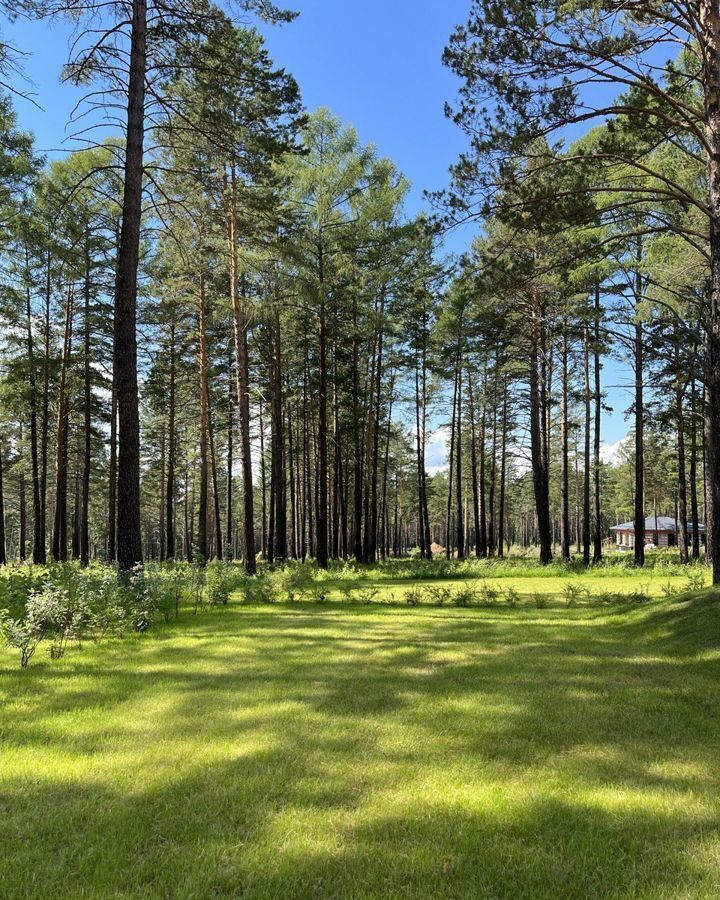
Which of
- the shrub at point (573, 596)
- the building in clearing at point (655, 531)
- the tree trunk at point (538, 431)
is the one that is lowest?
the building in clearing at point (655, 531)

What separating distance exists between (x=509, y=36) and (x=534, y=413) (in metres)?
15.3

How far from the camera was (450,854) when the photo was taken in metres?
2.55

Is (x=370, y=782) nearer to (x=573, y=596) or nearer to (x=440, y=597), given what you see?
(x=440, y=597)

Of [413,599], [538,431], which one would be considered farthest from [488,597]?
[538,431]

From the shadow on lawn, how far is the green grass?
0.01m

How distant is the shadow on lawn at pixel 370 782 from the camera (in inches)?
95.2

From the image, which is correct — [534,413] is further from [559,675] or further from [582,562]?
[559,675]

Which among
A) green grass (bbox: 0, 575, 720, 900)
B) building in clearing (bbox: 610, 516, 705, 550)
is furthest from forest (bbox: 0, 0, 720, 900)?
building in clearing (bbox: 610, 516, 705, 550)

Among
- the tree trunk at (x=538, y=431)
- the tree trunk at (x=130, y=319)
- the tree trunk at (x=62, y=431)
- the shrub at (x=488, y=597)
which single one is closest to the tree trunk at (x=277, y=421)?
the tree trunk at (x=62, y=431)

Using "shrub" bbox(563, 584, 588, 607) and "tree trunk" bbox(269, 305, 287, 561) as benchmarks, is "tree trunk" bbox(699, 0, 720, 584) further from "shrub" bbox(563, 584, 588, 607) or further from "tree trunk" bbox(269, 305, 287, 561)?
"tree trunk" bbox(269, 305, 287, 561)

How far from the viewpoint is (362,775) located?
131 inches

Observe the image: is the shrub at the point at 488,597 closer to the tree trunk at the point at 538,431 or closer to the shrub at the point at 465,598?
the shrub at the point at 465,598

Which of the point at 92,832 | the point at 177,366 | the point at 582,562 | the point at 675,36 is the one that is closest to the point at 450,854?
the point at 92,832

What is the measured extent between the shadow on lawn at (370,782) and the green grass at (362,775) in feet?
0.04
